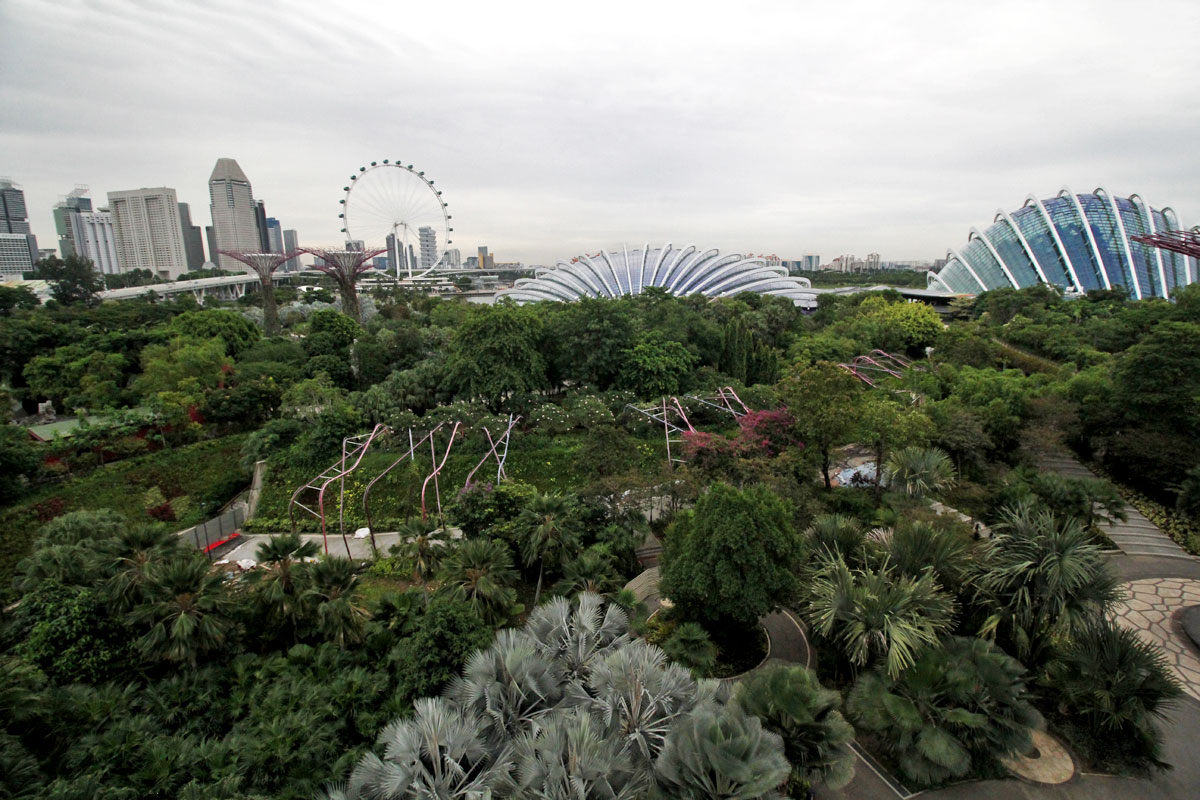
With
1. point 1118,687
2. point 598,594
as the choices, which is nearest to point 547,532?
point 598,594

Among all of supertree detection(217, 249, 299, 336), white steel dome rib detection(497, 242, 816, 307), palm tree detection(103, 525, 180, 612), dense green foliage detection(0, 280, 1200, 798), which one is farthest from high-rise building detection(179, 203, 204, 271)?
palm tree detection(103, 525, 180, 612)

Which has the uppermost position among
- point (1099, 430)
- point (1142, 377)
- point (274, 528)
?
point (1142, 377)

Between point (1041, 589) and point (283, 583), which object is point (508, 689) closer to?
point (283, 583)

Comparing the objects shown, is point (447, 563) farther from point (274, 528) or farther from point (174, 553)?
point (274, 528)

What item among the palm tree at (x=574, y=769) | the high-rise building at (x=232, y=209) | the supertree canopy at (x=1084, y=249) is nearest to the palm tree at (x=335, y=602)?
the palm tree at (x=574, y=769)

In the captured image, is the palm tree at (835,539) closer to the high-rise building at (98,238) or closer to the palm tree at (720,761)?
the palm tree at (720,761)

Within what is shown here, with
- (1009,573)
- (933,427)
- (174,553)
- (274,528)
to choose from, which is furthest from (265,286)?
(1009,573)

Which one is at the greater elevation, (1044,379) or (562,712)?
(1044,379)
